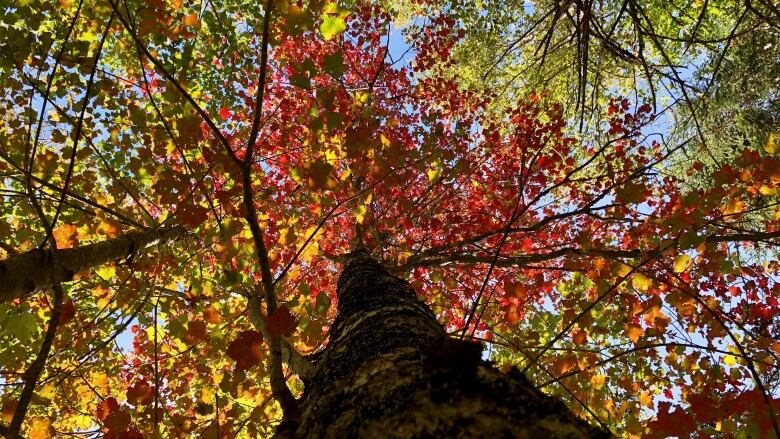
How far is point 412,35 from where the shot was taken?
29.4 ft

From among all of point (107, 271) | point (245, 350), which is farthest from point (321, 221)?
point (107, 271)

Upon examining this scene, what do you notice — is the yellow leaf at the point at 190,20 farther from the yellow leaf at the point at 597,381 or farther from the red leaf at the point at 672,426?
the yellow leaf at the point at 597,381

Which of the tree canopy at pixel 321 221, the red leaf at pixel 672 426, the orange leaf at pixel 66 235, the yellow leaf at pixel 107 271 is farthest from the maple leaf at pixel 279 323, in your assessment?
the orange leaf at pixel 66 235

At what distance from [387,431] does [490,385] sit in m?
0.24

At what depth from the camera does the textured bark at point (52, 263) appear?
1756mm

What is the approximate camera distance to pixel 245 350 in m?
1.99

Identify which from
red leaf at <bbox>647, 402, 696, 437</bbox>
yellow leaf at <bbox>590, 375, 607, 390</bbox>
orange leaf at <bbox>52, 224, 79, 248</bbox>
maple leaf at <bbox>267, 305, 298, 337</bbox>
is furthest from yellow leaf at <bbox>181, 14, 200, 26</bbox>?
yellow leaf at <bbox>590, 375, 607, 390</bbox>

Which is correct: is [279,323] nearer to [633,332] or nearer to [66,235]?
[66,235]

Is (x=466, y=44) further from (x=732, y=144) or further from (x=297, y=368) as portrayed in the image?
(x=297, y=368)

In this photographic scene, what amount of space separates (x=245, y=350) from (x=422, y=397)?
133 cm

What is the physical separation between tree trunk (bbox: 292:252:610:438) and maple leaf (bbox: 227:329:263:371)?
600 millimetres

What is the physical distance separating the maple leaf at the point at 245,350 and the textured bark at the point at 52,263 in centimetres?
74

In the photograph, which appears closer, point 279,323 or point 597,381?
point 279,323

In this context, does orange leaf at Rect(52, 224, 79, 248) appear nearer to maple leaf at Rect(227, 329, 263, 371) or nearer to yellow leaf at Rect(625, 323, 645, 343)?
maple leaf at Rect(227, 329, 263, 371)
